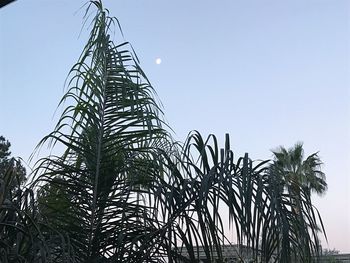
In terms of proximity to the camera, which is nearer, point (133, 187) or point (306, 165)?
point (133, 187)

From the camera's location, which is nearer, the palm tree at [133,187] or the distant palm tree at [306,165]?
the palm tree at [133,187]

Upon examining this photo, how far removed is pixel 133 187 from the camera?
2.73 m

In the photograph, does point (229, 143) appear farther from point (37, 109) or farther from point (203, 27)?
point (203, 27)

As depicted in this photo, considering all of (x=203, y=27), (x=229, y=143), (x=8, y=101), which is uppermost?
(x=203, y=27)

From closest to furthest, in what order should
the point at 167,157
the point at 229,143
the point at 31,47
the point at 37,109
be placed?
the point at 229,143
the point at 167,157
the point at 37,109
the point at 31,47

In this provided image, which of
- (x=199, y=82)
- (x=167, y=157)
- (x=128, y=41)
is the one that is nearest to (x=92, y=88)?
→ (x=128, y=41)

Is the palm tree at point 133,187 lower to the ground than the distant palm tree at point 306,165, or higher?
lower

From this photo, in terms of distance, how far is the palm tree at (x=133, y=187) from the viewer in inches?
88.9

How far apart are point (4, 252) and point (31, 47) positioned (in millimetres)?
1811

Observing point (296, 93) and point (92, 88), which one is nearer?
point (92, 88)

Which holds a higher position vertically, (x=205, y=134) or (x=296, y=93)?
(x=296, y=93)

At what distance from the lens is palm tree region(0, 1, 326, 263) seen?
7.41 ft

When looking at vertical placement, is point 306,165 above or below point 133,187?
above

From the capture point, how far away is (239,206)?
2.23 metres
